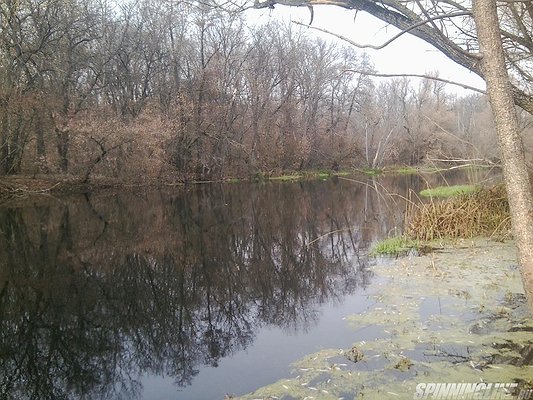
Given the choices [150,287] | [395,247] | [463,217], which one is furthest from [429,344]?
[463,217]

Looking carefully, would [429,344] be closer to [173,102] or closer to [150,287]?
[150,287]

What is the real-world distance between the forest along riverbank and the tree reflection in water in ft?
3.71

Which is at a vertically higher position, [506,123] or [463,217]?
[506,123]

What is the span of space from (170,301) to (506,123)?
19.2 feet

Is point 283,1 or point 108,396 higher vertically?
point 283,1

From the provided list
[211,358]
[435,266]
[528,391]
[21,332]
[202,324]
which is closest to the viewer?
[528,391]

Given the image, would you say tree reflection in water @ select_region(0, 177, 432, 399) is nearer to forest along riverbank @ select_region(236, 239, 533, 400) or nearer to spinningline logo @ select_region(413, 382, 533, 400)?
forest along riverbank @ select_region(236, 239, 533, 400)

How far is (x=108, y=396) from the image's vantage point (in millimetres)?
4730

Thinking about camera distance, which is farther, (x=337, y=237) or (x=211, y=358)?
(x=337, y=237)

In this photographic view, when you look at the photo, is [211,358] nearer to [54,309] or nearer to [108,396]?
[108,396]

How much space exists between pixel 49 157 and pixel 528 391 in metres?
27.7

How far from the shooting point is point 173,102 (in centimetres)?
3259

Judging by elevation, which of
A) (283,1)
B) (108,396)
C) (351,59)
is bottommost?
(108,396)

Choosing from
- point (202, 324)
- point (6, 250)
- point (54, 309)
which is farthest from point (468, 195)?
point (6, 250)
